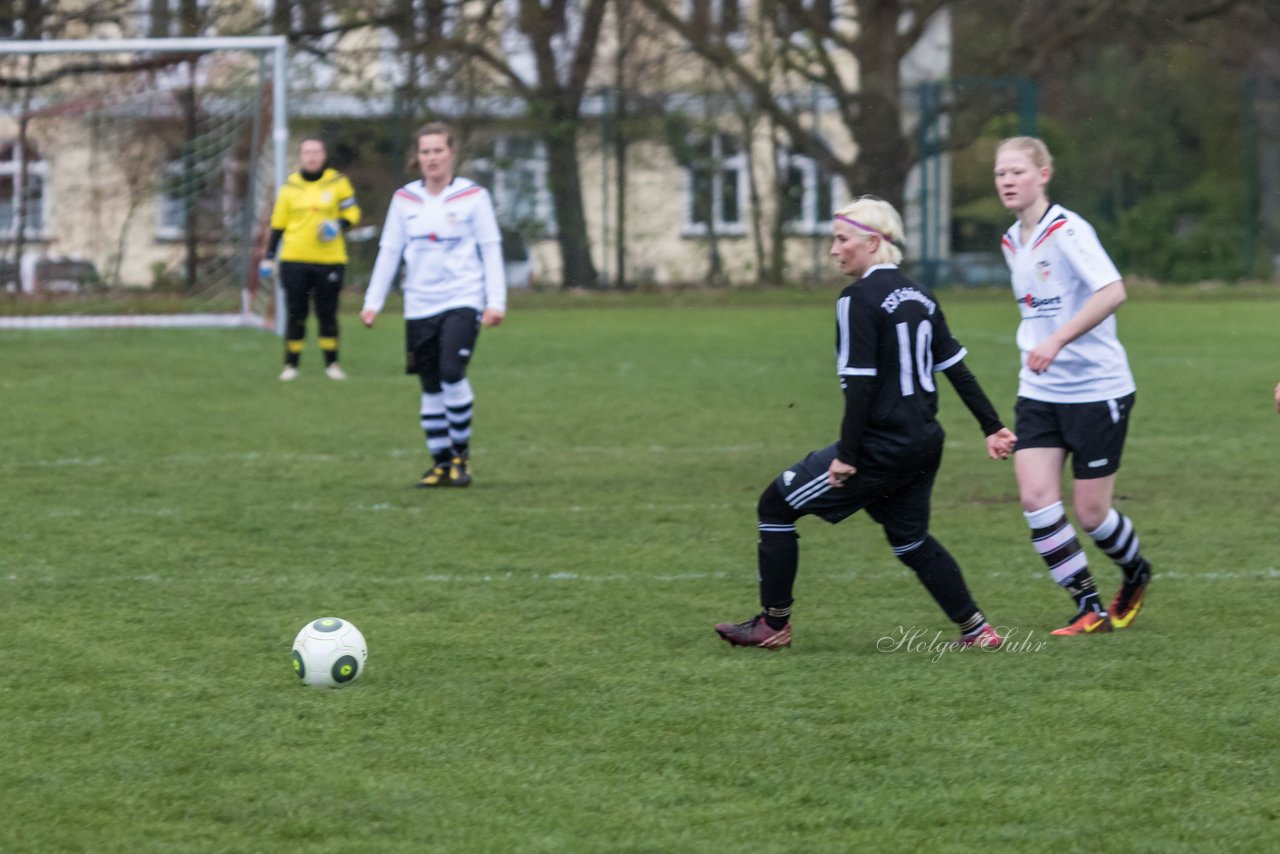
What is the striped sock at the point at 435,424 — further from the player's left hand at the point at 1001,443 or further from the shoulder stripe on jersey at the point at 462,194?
the player's left hand at the point at 1001,443

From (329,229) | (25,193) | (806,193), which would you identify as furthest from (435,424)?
(806,193)

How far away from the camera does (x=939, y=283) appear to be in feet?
85.2

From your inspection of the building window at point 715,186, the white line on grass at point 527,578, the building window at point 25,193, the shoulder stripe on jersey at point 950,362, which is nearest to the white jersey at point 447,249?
the white line on grass at point 527,578

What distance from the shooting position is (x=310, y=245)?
1491cm

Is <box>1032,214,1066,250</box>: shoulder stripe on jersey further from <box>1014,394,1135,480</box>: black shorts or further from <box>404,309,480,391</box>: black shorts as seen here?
<box>404,309,480,391</box>: black shorts

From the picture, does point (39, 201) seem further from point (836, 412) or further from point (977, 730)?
point (977, 730)

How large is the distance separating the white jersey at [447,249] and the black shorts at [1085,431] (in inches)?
→ 160

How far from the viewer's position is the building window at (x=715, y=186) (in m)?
25.6

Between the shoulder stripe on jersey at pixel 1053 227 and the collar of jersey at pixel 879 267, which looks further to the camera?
the shoulder stripe on jersey at pixel 1053 227

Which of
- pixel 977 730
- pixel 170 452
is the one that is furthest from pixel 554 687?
pixel 170 452

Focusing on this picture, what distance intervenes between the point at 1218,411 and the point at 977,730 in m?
8.37

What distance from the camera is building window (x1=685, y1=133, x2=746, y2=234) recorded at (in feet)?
83.9

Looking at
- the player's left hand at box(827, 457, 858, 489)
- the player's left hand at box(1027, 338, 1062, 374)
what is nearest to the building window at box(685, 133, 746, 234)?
the player's left hand at box(1027, 338, 1062, 374)

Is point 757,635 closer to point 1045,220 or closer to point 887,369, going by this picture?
point 887,369
